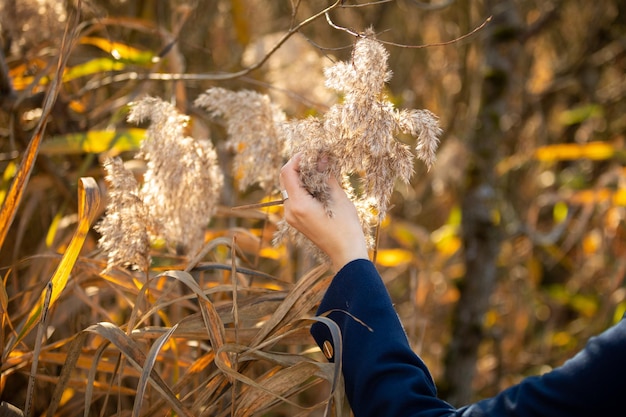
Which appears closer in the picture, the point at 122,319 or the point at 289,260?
the point at 122,319

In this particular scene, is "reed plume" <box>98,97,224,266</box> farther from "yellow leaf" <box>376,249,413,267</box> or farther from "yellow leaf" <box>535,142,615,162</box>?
"yellow leaf" <box>535,142,615,162</box>

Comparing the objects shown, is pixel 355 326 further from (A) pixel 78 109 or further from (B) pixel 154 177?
(A) pixel 78 109

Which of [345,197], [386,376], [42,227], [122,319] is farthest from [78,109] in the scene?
[386,376]

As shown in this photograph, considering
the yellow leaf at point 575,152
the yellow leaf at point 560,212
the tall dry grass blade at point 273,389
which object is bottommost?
the tall dry grass blade at point 273,389

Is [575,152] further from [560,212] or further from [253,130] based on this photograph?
[253,130]

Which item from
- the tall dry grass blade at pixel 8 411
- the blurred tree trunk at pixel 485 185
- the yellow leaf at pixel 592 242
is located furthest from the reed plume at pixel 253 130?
the yellow leaf at pixel 592 242

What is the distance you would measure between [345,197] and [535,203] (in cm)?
247

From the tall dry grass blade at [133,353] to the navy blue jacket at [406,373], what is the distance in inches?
9.5

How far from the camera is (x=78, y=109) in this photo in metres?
1.92

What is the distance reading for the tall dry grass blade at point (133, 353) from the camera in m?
1.07

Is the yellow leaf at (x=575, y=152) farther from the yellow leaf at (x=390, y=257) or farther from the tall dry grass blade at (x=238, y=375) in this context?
the tall dry grass blade at (x=238, y=375)

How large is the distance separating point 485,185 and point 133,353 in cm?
162

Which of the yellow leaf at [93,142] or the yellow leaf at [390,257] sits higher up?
the yellow leaf at [93,142]

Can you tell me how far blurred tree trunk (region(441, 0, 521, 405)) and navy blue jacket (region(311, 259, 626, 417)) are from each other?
145cm
